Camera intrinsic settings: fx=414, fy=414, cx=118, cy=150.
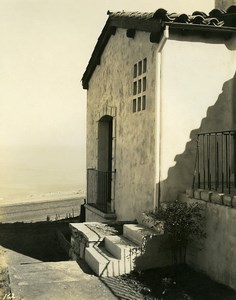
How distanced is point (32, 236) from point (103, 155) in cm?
321

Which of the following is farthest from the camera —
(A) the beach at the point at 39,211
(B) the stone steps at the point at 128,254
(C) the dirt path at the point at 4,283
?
(A) the beach at the point at 39,211

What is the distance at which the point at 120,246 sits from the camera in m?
6.72

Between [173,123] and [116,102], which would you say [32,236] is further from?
[173,123]

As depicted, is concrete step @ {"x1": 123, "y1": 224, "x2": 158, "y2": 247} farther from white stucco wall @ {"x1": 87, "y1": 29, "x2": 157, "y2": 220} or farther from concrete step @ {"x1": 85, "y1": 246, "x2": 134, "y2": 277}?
white stucco wall @ {"x1": 87, "y1": 29, "x2": 157, "y2": 220}

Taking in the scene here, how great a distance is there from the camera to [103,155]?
1230 centimetres

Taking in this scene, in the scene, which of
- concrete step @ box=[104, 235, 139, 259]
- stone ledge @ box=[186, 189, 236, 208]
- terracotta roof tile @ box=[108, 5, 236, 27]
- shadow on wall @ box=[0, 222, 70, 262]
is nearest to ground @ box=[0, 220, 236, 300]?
concrete step @ box=[104, 235, 139, 259]

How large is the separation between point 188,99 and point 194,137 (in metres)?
0.72

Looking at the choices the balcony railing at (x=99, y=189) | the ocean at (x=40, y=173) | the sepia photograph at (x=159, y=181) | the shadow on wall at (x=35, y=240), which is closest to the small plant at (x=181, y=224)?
the sepia photograph at (x=159, y=181)

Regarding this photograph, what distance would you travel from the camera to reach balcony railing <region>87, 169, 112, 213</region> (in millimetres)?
11409

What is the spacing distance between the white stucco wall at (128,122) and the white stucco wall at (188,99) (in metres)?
0.32

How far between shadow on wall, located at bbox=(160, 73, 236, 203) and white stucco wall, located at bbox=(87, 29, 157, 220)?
38 centimetres

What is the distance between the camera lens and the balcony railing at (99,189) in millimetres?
11409

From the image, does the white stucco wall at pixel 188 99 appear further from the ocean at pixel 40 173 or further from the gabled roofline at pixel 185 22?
the ocean at pixel 40 173

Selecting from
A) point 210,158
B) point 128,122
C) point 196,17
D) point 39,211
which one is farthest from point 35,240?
point 39,211
